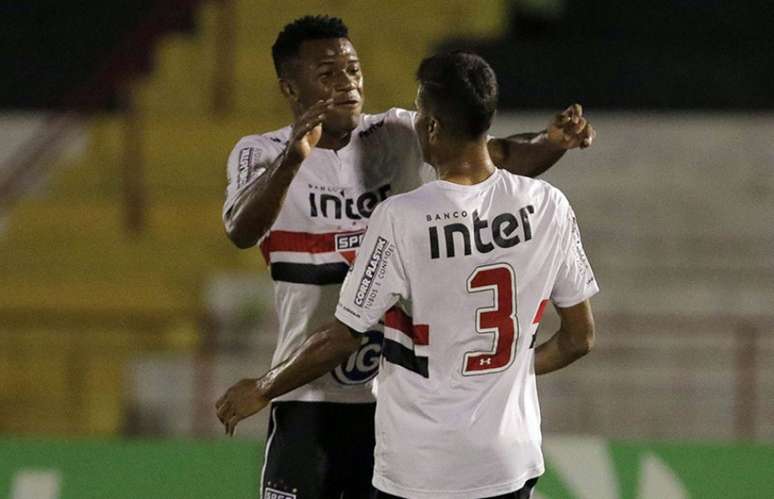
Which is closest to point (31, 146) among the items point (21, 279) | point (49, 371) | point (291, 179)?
point (21, 279)

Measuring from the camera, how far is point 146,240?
10.5 meters

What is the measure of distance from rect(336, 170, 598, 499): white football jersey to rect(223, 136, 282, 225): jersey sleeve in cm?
52

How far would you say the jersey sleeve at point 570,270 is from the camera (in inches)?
142

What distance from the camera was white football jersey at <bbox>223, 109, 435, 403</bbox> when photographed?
13.3 ft

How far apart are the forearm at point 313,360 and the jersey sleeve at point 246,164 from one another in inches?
18.2

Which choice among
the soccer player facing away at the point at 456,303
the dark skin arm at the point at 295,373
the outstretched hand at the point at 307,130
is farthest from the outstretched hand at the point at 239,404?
the outstretched hand at the point at 307,130

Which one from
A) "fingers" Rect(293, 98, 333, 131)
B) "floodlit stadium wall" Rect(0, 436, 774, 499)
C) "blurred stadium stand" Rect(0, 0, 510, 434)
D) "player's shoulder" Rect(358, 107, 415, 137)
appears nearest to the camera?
"fingers" Rect(293, 98, 333, 131)

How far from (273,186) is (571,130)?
0.78 m

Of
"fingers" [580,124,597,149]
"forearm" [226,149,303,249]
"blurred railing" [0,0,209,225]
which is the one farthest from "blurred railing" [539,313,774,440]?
"forearm" [226,149,303,249]

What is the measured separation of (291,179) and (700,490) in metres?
3.36

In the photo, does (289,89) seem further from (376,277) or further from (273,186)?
(376,277)

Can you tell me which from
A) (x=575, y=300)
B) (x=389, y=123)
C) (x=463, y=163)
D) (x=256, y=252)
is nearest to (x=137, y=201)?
(x=256, y=252)

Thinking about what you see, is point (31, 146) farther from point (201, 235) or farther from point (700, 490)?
point (700, 490)

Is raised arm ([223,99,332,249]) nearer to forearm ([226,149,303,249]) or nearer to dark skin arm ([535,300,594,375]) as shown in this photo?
forearm ([226,149,303,249])
